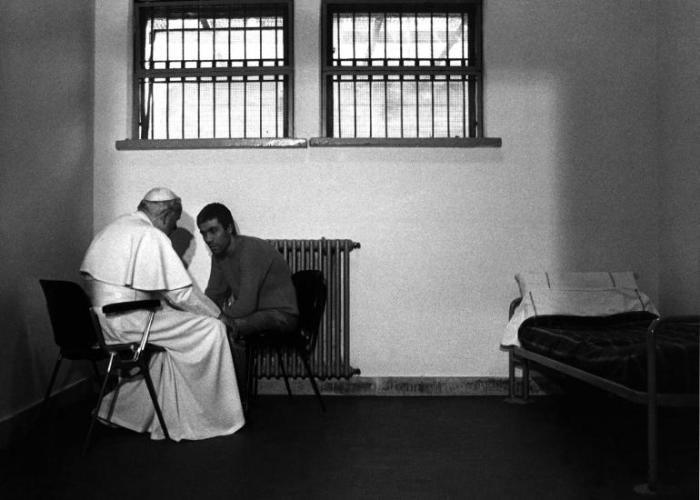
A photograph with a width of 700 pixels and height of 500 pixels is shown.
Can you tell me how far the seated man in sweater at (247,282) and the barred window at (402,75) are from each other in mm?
1184

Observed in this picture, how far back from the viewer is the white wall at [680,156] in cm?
455

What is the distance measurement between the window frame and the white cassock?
1.69 meters

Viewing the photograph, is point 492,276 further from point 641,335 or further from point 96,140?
point 96,140

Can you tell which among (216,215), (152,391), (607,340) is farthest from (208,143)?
(607,340)

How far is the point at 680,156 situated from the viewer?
15.6 ft

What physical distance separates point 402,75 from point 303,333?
1987 millimetres

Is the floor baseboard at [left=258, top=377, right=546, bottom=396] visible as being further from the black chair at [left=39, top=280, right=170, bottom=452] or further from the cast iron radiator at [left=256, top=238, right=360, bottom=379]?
the black chair at [left=39, top=280, right=170, bottom=452]

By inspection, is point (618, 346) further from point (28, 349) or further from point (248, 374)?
point (28, 349)

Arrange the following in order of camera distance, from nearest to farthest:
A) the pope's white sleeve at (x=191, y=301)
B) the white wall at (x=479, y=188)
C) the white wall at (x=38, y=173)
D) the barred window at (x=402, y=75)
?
the white wall at (x=38, y=173), the pope's white sleeve at (x=191, y=301), the white wall at (x=479, y=188), the barred window at (x=402, y=75)

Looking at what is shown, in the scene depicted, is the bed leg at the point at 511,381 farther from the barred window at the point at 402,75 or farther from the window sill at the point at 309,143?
the barred window at the point at 402,75

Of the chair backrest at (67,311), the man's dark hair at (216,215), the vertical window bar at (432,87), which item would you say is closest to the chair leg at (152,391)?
the chair backrest at (67,311)

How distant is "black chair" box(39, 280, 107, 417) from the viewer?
3385 millimetres

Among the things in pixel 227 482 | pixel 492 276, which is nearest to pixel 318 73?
pixel 492 276

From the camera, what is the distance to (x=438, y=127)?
5.19m
